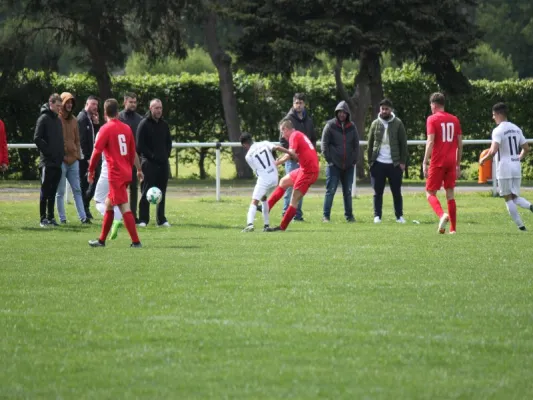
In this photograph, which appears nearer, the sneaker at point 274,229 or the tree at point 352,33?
the sneaker at point 274,229

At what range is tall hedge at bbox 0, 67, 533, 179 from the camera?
34625mm

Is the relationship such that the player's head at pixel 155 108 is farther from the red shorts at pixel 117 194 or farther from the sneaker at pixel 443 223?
the sneaker at pixel 443 223

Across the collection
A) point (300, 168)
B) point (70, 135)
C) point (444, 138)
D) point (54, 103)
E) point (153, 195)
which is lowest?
point (153, 195)

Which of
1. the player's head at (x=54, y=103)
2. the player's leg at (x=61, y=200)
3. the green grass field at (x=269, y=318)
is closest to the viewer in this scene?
the green grass field at (x=269, y=318)

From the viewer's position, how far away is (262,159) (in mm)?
17781

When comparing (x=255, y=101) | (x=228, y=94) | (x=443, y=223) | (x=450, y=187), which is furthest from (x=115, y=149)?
(x=255, y=101)

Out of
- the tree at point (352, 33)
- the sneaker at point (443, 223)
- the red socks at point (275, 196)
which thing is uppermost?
the tree at point (352, 33)

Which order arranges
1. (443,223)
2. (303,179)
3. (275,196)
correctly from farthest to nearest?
1. (275,196)
2. (303,179)
3. (443,223)

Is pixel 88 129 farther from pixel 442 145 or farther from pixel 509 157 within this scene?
pixel 509 157

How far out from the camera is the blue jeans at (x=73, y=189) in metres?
19.6

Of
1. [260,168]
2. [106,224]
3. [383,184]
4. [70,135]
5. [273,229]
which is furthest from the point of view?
[383,184]

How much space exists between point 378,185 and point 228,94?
15.5 metres

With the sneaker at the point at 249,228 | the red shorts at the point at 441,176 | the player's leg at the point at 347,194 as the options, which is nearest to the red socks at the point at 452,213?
the red shorts at the point at 441,176

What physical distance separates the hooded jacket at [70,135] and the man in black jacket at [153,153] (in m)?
1.34
